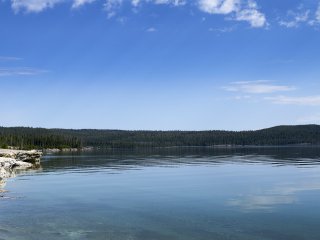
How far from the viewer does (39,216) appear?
3978 cm

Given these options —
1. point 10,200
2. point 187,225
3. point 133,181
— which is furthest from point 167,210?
point 133,181

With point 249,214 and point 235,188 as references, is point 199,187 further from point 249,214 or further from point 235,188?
point 249,214

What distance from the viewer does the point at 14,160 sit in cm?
9725

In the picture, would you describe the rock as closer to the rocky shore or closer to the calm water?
the rocky shore

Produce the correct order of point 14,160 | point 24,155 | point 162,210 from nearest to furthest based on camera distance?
point 162,210, point 14,160, point 24,155

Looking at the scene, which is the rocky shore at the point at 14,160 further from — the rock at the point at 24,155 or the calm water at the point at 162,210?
the calm water at the point at 162,210

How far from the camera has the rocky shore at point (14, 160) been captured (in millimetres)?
85825

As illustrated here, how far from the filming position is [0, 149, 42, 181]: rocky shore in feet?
282

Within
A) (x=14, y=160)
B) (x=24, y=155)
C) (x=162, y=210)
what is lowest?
(x=162, y=210)

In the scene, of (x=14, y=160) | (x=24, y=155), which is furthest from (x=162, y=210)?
(x=24, y=155)

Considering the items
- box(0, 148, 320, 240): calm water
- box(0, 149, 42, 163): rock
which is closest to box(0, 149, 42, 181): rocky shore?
box(0, 149, 42, 163): rock

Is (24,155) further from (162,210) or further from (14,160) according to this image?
(162,210)

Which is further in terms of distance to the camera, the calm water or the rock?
the rock

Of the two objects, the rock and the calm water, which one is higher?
the rock
